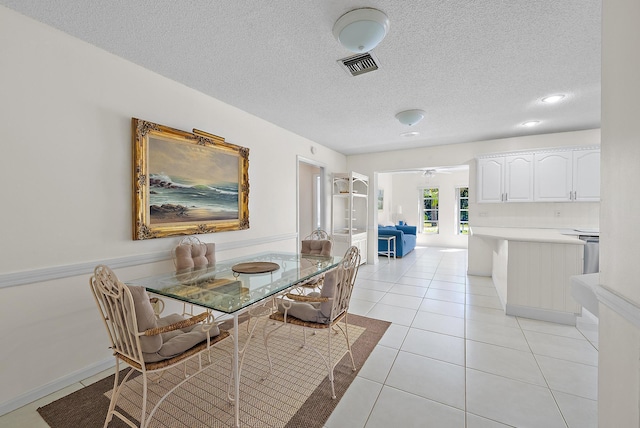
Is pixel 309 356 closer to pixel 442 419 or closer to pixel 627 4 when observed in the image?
pixel 442 419

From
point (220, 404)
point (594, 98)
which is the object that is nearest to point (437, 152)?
point (594, 98)

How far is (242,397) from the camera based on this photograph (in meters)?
1.82

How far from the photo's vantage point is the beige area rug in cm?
162

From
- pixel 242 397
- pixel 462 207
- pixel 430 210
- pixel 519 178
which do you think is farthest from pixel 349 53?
pixel 430 210

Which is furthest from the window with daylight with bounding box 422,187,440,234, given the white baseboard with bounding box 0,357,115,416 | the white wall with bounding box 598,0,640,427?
the white baseboard with bounding box 0,357,115,416

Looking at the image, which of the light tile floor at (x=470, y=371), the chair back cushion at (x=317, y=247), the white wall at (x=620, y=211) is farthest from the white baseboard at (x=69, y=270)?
the white wall at (x=620, y=211)

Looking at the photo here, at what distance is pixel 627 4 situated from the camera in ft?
3.17

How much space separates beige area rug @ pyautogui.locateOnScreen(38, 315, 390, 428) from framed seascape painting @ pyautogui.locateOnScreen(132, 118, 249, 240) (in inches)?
47.4

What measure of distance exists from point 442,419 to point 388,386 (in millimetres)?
399

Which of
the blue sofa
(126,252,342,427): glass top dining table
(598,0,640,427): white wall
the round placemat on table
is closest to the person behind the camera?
(598,0,640,427): white wall

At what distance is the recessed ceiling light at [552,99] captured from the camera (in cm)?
302

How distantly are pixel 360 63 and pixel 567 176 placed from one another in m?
4.14

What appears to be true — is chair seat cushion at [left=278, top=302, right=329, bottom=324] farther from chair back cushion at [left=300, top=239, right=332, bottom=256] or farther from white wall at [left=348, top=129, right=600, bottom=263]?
white wall at [left=348, top=129, right=600, bottom=263]

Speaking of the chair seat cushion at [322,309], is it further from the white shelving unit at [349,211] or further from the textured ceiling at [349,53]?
the white shelving unit at [349,211]
